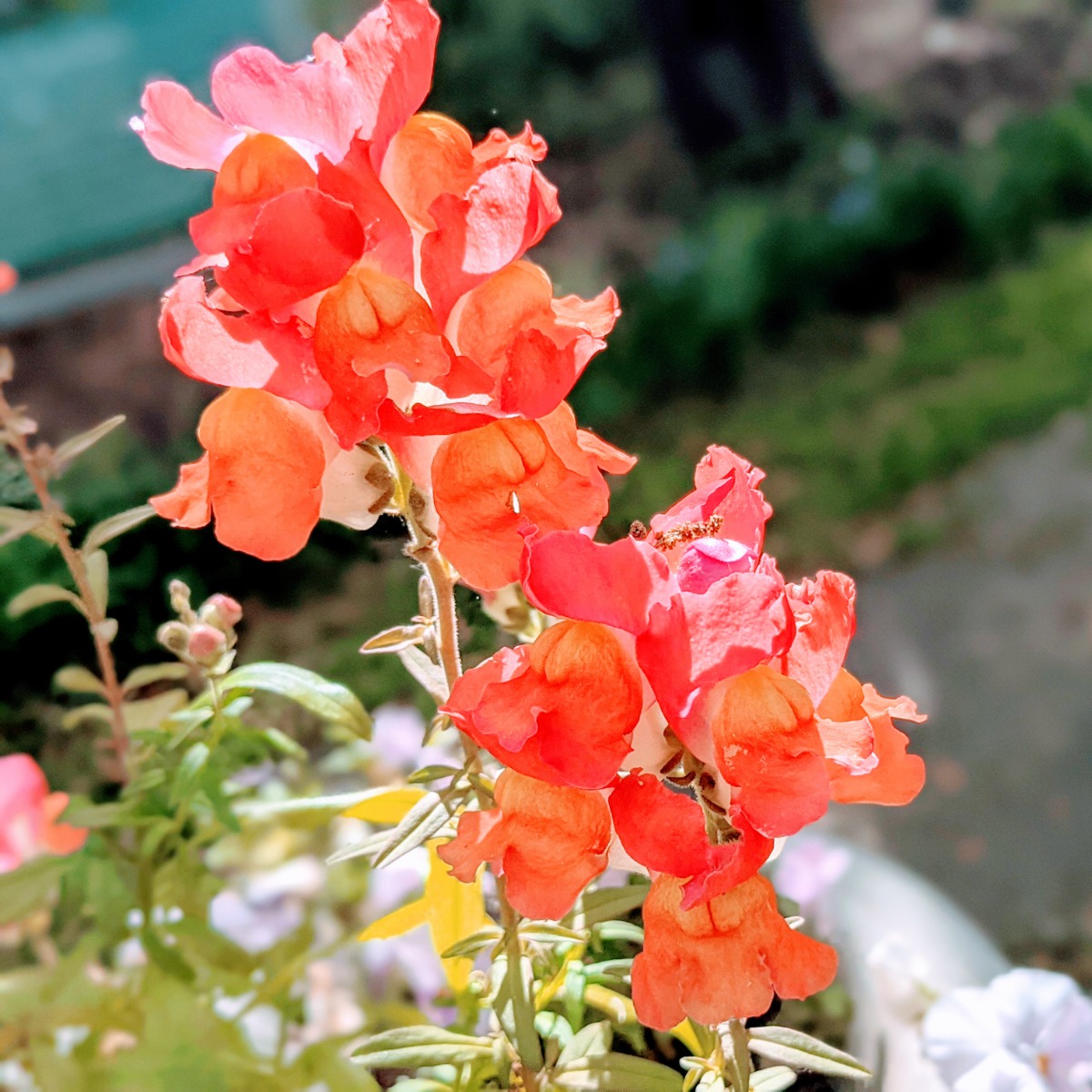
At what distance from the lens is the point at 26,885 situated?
0.61 m

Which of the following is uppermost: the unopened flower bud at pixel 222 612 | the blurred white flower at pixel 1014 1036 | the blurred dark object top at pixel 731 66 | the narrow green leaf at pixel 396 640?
the blurred dark object top at pixel 731 66

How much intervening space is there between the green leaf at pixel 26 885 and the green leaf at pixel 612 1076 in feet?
0.89

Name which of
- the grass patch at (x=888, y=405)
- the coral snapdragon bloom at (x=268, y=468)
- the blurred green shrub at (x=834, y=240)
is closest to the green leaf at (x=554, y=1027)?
the coral snapdragon bloom at (x=268, y=468)

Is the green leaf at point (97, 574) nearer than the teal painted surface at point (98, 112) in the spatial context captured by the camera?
Yes

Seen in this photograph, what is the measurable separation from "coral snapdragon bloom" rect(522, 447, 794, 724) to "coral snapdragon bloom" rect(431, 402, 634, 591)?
36 mm

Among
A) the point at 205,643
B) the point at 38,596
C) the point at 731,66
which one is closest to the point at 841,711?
the point at 205,643

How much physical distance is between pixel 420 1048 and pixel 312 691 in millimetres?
153

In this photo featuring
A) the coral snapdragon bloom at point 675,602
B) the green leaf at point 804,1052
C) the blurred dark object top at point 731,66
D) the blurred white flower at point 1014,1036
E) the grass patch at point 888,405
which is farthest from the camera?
the blurred dark object top at point 731,66

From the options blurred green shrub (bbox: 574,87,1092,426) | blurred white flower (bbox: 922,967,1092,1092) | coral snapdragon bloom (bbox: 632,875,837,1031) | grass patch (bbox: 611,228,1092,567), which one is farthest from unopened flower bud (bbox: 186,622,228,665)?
blurred green shrub (bbox: 574,87,1092,426)

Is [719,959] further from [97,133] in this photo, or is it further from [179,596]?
[97,133]

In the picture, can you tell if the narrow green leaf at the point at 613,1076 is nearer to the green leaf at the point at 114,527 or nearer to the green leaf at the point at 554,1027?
the green leaf at the point at 554,1027

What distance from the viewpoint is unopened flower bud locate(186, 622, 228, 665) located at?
51 cm

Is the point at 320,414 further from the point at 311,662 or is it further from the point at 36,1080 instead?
the point at 311,662

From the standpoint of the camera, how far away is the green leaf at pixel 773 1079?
0.49 m
